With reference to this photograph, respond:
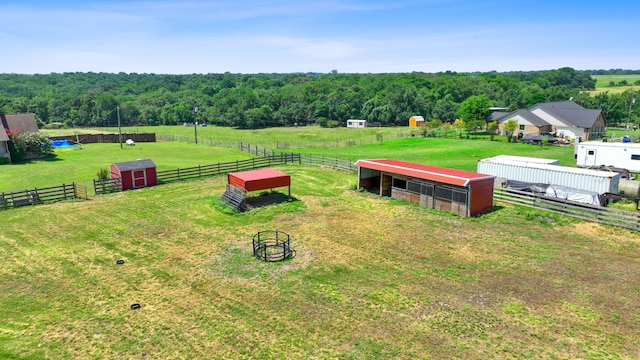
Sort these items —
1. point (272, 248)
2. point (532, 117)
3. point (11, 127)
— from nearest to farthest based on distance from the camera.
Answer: point (272, 248) < point (11, 127) < point (532, 117)

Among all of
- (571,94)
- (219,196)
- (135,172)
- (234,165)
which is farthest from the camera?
(571,94)

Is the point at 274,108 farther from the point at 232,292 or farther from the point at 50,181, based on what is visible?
the point at 232,292

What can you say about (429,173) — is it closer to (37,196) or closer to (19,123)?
(37,196)

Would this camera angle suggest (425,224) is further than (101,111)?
No

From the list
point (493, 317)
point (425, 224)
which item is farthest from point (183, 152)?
point (493, 317)

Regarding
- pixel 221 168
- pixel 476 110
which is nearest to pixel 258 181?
pixel 221 168

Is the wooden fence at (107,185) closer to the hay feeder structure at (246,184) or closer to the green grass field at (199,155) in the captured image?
the green grass field at (199,155)
